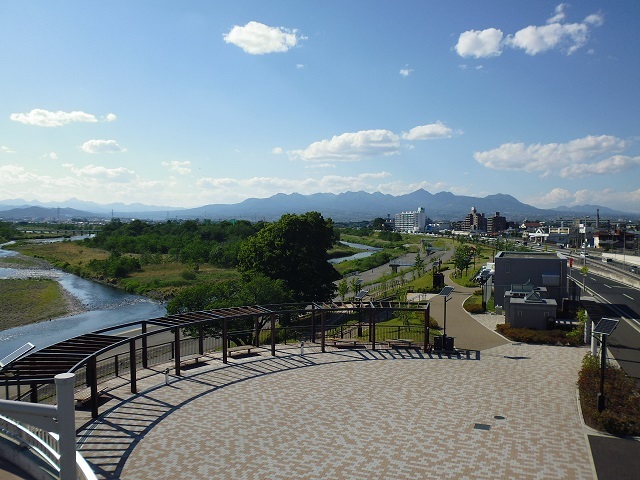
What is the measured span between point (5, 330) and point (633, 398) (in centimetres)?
3425

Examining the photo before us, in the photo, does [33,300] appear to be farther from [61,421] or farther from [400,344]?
[61,421]

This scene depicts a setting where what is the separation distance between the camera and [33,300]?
4084 cm

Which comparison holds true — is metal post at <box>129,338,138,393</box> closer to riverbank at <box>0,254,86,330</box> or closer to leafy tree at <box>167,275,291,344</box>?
leafy tree at <box>167,275,291,344</box>

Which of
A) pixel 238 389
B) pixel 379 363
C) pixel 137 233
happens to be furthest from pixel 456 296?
pixel 137 233

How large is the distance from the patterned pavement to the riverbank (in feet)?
88.9

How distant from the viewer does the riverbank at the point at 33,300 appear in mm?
35219

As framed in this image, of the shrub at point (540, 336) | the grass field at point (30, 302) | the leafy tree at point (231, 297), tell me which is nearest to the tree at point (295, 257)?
the leafy tree at point (231, 297)

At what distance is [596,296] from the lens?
31969 millimetres

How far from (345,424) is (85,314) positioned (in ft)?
106

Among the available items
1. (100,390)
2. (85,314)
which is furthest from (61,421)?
(85,314)

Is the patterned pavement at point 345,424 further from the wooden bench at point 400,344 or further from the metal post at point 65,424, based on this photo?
the metal post at point 65,424

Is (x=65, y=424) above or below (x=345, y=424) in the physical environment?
above

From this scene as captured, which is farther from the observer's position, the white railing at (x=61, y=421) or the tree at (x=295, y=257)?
the tree at (x=295, y=257)

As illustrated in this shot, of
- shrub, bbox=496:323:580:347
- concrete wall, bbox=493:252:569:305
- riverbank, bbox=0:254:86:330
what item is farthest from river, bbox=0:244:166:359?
concrete wall, bbox=493:252:569:305
